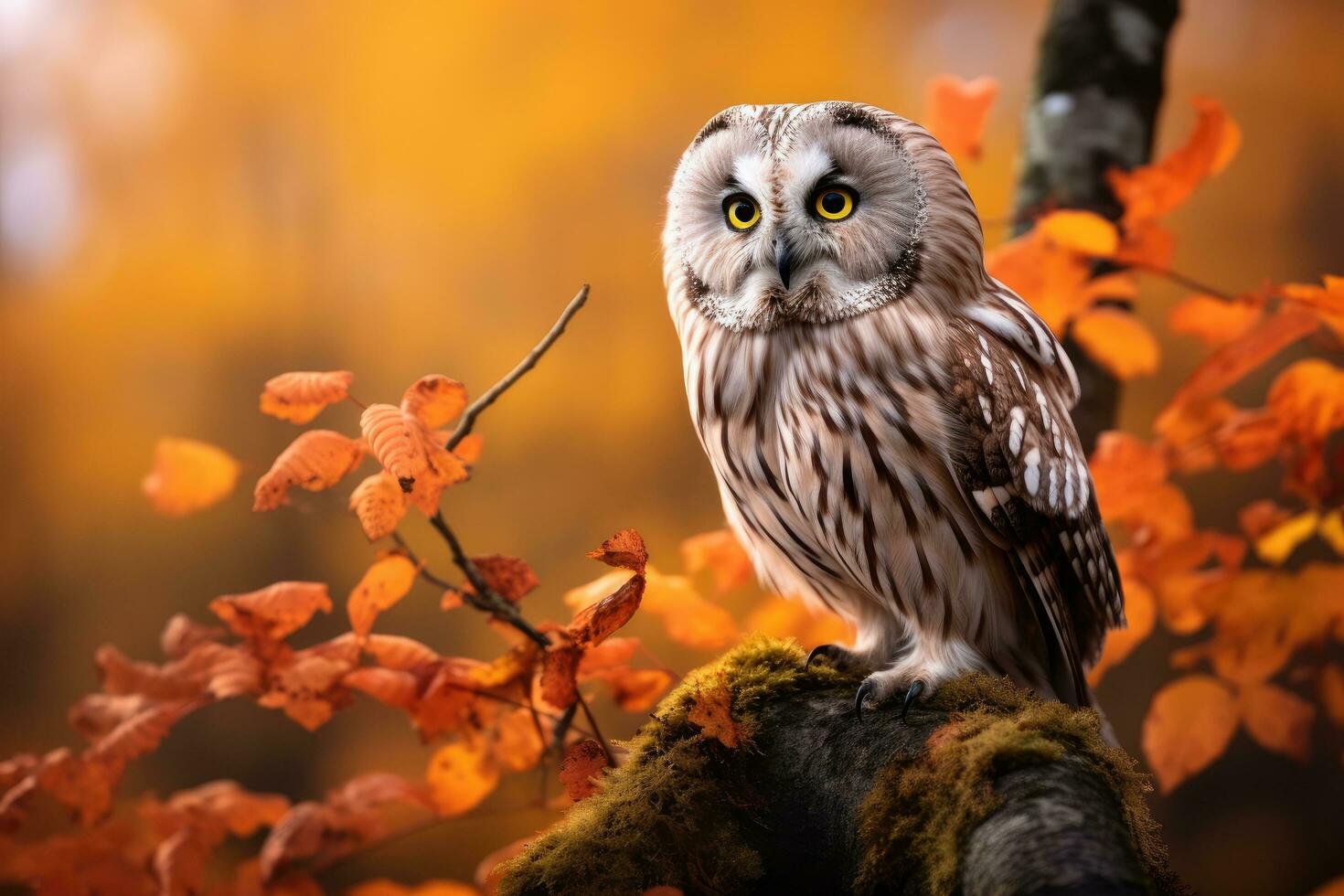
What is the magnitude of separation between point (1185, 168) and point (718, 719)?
1.10 m

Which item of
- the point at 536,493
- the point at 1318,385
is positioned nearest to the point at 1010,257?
the point at 1318,385

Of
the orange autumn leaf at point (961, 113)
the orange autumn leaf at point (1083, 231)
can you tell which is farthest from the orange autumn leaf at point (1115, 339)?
A: the orange autumn leaf at point (961, 113)

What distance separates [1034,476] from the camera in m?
1.03

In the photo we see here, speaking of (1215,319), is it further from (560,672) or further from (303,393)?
(303,393)

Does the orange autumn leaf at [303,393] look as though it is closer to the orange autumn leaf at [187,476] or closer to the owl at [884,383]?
the owl at [884,383]

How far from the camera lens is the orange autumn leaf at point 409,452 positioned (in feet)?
3.19

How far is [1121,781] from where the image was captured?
2.53 ft

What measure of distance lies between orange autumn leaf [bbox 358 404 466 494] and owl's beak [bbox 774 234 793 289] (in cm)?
39

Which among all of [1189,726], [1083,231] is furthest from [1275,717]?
[1083,231]

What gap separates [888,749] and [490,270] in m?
1.57

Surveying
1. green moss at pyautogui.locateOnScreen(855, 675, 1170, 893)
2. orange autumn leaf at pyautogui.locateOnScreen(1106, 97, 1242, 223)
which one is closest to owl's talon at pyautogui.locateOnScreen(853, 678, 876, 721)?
green moss at pyautogui.locateOnScreen(855, 675, 1170, 893)

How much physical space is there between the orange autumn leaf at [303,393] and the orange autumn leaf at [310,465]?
3 cm

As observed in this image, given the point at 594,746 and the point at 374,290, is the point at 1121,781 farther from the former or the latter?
the point at 374,290

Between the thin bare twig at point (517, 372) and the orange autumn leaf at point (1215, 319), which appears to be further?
the orange autumn leaf at point (1215, 319)
